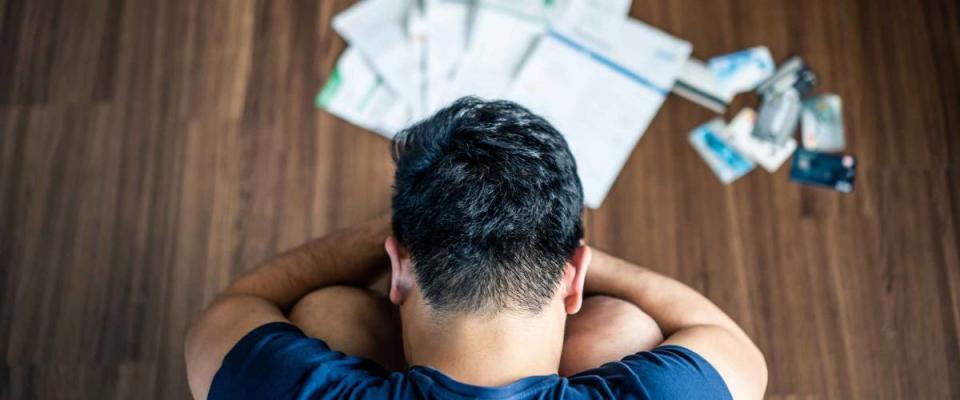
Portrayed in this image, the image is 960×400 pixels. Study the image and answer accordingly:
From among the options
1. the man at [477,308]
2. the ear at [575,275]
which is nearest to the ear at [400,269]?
the man at [477,308]

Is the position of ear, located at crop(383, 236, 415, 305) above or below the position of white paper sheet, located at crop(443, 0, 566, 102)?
below

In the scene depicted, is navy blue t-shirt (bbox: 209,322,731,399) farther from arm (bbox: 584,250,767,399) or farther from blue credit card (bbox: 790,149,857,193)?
blue credit card (bbox: 790,149,857,193)

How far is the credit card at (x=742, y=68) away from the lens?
1.44m

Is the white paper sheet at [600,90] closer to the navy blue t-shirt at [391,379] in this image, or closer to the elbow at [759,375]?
the elbow at [759,375]

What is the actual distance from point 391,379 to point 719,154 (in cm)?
93

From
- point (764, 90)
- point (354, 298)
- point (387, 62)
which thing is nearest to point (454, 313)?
point (354, 298)

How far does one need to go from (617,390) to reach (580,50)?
90cm

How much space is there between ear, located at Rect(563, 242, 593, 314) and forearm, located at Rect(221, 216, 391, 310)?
372 millimetres

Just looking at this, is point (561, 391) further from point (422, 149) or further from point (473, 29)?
point (473, 29)

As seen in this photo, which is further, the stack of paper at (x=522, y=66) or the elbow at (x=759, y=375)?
the stack of paper at (x=522, y=66)

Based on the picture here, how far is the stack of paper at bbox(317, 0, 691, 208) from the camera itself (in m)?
1.41

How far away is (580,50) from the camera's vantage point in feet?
4.82

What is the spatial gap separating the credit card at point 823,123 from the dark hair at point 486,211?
854 millimetres

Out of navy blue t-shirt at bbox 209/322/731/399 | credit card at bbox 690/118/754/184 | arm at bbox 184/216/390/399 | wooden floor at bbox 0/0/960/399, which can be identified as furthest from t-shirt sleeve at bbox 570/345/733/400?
credit card at bbox 690/118/754/184
